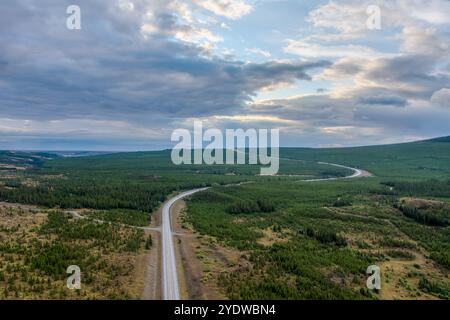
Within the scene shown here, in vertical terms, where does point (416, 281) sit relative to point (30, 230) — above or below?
below

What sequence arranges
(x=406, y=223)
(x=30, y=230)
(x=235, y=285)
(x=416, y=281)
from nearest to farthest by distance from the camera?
(x=235, y=285) → (x=416, y=281) → (x=30, y=230) → (x=406, y=223)

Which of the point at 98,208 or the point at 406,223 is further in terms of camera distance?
the point at 98,208

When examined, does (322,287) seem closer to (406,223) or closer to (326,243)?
(326,243)

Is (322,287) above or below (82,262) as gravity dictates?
below

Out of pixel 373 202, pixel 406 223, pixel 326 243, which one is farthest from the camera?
pixel 373 202

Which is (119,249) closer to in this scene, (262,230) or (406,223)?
(262,230)

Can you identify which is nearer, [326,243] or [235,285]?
[235,285]
